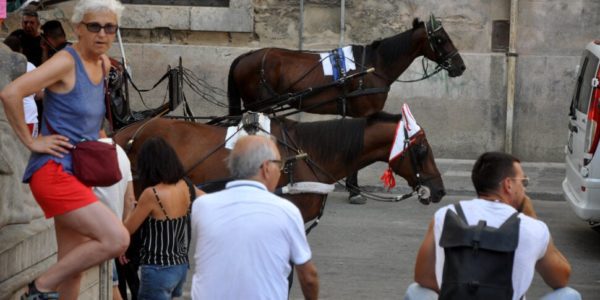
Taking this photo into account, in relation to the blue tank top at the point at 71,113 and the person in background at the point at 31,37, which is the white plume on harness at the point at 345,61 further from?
the blue tank top at the point at 71,113

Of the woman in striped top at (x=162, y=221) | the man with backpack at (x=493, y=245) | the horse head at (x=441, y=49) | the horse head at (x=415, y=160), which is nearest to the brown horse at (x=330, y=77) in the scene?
the horse head at (x=441, y=49)

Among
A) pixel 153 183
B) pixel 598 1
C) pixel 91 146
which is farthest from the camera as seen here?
pixel 598 1

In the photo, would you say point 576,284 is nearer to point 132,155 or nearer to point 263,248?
point 132,155

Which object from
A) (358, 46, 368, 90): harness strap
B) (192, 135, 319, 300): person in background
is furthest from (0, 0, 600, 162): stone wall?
(192, 135, 319, 300): person in background

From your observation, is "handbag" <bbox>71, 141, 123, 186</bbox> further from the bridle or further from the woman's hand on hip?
the bridle

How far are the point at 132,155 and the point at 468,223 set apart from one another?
3936mm

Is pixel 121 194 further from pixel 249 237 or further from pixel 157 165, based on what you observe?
pixel 249 237

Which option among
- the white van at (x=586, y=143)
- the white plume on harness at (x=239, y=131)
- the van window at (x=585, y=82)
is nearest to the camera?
the white plume on harness at (x=239, y=131)

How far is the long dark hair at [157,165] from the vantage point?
690 cm

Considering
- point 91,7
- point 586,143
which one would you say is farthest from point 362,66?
point 91,7

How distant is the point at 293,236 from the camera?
4.80m

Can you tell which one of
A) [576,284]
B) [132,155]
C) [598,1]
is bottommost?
[576,284]

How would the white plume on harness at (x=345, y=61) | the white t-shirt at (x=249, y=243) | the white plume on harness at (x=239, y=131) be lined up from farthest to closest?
the white plume on harness at (x=345, y=61)
the white plume on harness at (x=239, y=131)
the white t-shirt at (x=249, y=243)

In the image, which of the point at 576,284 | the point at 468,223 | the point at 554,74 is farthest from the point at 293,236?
the point at 554,74
